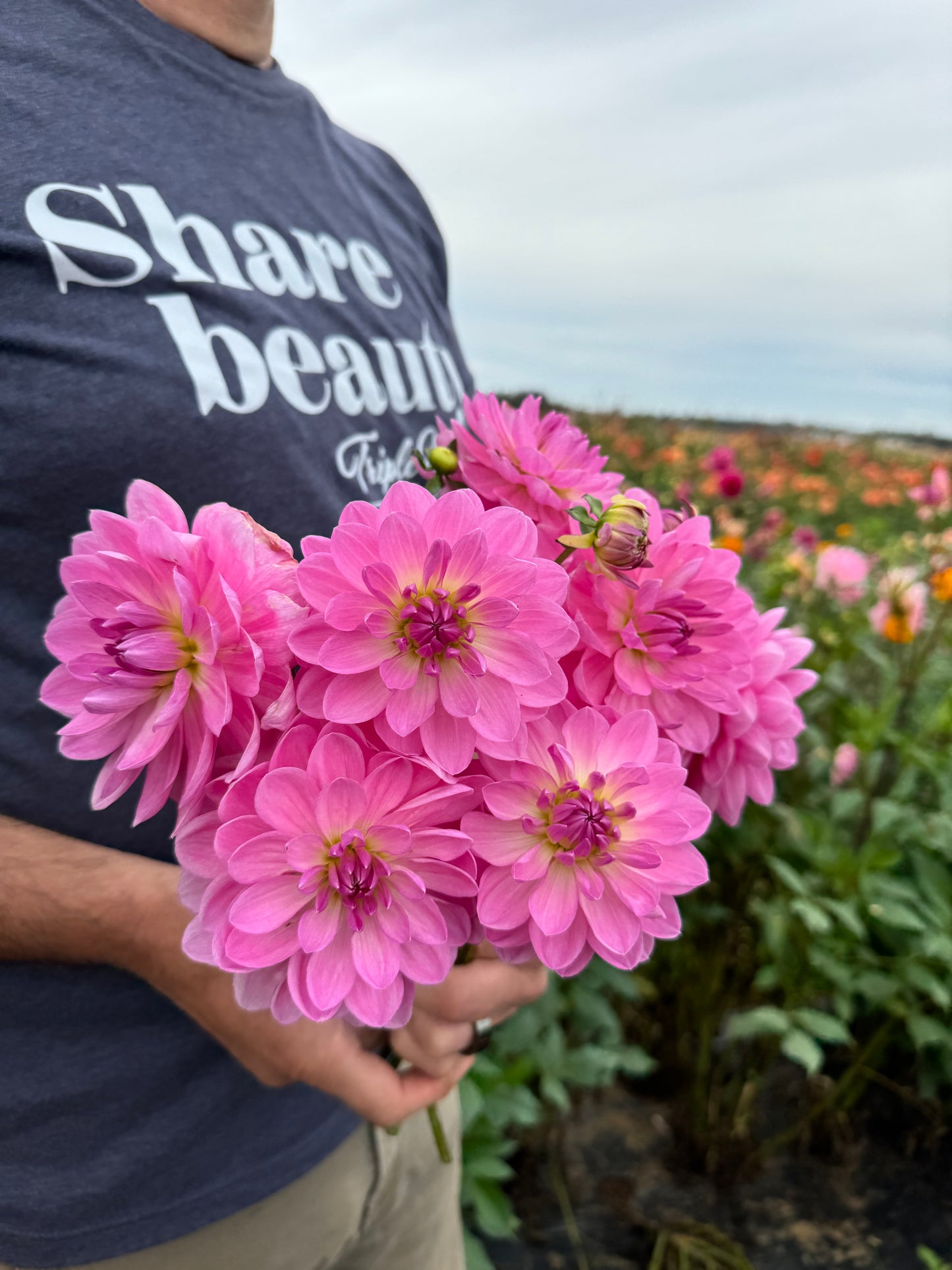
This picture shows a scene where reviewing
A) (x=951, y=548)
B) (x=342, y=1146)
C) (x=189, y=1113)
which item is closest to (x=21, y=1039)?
(x=189, y=1113)

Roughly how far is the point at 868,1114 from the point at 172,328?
5.91 feet

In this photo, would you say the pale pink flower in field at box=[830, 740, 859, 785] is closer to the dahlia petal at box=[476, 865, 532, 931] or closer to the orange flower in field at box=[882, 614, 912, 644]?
the orange flower in field at box=[882, 614, 912, 644]

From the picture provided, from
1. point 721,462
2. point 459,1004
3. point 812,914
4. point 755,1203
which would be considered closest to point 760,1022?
point 812,914

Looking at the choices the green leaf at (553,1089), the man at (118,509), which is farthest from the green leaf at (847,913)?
the man at (118,509)

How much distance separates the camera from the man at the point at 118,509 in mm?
642

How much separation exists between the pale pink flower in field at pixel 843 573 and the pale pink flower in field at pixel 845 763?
1.71ft

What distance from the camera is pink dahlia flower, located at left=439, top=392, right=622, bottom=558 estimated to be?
1.48 ft

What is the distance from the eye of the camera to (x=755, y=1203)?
1615 millimetres

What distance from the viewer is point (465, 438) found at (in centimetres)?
46

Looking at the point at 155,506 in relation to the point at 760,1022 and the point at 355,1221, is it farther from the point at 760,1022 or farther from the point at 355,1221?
the point at 760,1022

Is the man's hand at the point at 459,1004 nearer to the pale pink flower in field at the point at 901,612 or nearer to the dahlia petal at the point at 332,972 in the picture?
the dahlia petal at the point at 332,972

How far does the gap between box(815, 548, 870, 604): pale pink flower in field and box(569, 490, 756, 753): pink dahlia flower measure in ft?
5.56

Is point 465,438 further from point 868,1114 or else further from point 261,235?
point 868,1114

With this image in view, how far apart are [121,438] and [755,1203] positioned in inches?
67.5
